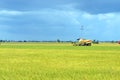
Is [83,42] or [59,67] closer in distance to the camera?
[59,67]

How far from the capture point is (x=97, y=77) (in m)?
18.4

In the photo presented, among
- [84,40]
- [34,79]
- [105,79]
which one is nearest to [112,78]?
[105,79]

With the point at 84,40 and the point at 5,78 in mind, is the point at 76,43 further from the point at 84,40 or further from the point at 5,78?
the point at 5,78

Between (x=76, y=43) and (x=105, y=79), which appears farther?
(x=76, y=43)

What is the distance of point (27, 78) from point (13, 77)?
95cm

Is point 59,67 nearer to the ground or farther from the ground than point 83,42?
nearer to the ground

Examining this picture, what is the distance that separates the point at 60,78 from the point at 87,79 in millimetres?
1270

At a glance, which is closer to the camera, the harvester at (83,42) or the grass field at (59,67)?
the grass field at (59,67)

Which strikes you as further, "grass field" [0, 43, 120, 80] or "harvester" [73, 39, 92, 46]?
"harvester" [73, 39, 92, 46]

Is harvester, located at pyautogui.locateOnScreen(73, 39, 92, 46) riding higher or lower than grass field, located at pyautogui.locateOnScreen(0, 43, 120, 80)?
higher

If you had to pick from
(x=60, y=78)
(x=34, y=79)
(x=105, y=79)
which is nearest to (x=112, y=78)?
(x=105, y=79)

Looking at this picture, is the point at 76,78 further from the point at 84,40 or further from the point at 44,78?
the point at 84,40

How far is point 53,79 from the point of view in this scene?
693 inches

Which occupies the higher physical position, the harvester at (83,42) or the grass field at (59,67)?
the harvester at (83,42)
